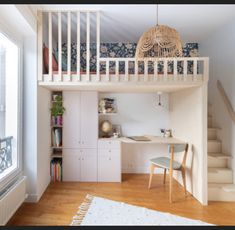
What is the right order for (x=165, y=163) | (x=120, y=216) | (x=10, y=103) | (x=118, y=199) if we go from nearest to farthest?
(x=120, y=216), (x=10, y=103), (x=118, y=199), (x=165, y=163)

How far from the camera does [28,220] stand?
2.26 metres

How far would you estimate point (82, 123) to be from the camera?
11.5 feet

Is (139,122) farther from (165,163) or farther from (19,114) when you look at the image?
(19,114)

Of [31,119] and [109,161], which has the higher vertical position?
[31,119]

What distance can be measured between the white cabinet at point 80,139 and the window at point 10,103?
1.03m

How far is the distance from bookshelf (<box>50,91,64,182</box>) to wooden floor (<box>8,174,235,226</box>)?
230 mm

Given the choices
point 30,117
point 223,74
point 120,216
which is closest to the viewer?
point 120,216

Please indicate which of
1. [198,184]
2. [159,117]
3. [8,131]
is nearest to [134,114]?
[159,117]

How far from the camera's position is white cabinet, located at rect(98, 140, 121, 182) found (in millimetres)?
3488

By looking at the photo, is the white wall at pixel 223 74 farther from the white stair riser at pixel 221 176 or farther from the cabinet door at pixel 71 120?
the cabinet door at pixel 71 120

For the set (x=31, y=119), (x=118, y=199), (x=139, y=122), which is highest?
(x=31, y=119)

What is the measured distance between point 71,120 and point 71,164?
80 cm

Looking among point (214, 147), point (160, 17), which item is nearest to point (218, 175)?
point (214, 147)

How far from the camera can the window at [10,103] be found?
8.15 ft
